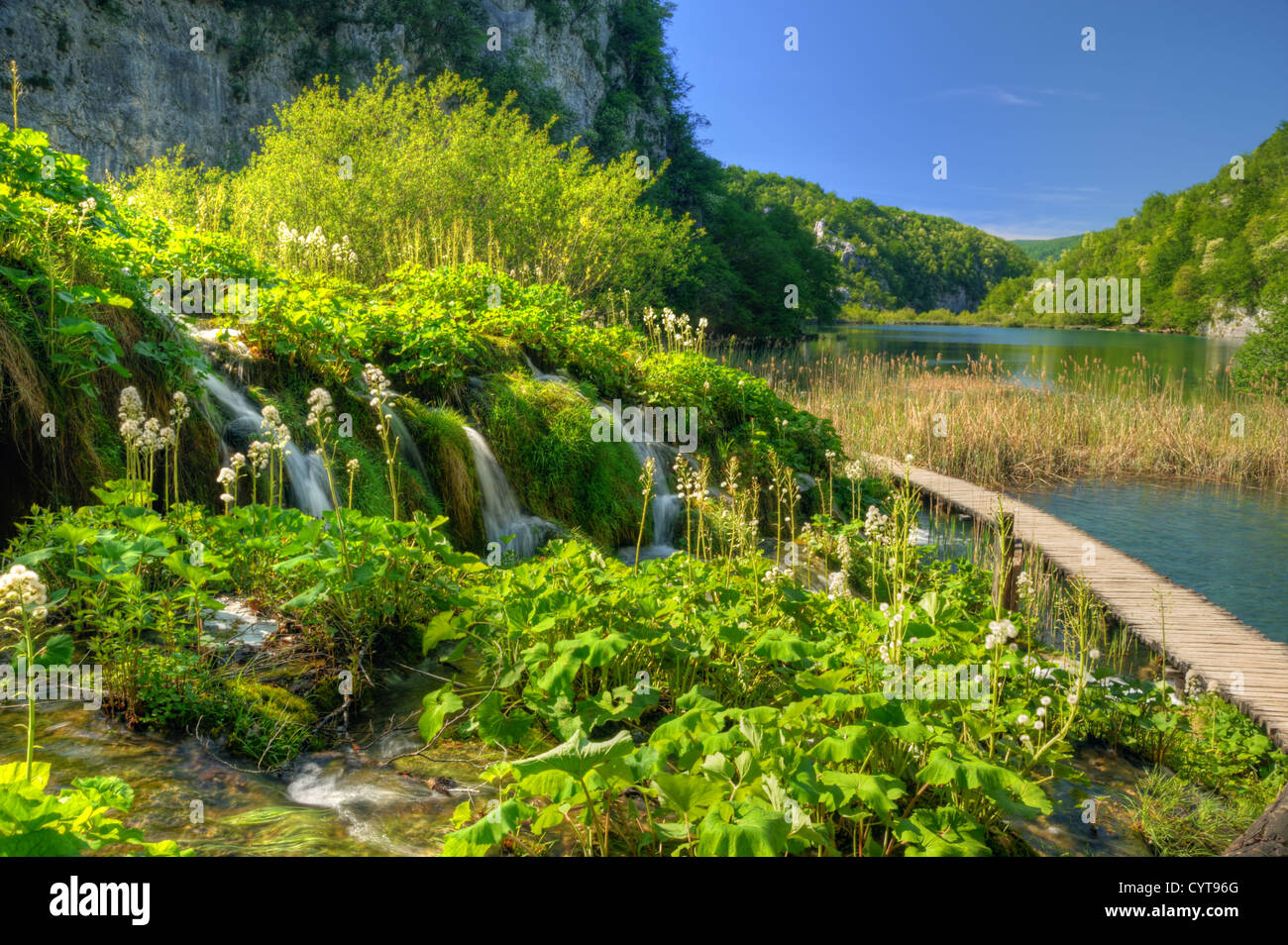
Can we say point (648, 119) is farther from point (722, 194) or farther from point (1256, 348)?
point (1256, 348)

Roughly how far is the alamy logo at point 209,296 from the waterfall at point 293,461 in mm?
873

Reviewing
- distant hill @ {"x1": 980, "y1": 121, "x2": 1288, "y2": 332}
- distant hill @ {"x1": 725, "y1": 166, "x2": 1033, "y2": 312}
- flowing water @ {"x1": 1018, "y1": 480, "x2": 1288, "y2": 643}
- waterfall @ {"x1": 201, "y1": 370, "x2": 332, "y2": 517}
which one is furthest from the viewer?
distant hill @ {"x1": 725, "y1": 166, "x2": 1033, "y2": 312}

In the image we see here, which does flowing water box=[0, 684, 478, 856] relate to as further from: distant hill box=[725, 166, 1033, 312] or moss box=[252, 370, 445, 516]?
distant hill box=[725, 166, 1033, 312]

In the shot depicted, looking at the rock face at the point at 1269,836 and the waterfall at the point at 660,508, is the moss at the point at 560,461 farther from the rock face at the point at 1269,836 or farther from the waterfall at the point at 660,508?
the rock face at the point at 1269,836

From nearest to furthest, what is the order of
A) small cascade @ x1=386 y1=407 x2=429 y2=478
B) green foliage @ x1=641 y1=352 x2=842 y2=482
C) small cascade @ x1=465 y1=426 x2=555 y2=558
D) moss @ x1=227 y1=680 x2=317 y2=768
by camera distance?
moss @ x1=227 y1=680 x2=317 y2=768, small cascade @ x1=386 y1=407 x2=429 y2=478, small cascade @ x1=465 y1=426 x2=555 y2=558, green foliage @ x1=641 y1=352 x2=842 y2=482

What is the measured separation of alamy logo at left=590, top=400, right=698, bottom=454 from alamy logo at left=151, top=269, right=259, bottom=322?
3743 mm

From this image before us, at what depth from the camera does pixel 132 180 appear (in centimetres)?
2309

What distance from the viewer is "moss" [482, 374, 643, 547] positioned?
8430 mm

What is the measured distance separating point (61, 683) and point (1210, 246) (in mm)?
87773

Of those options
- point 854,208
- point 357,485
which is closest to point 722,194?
point 357,485
